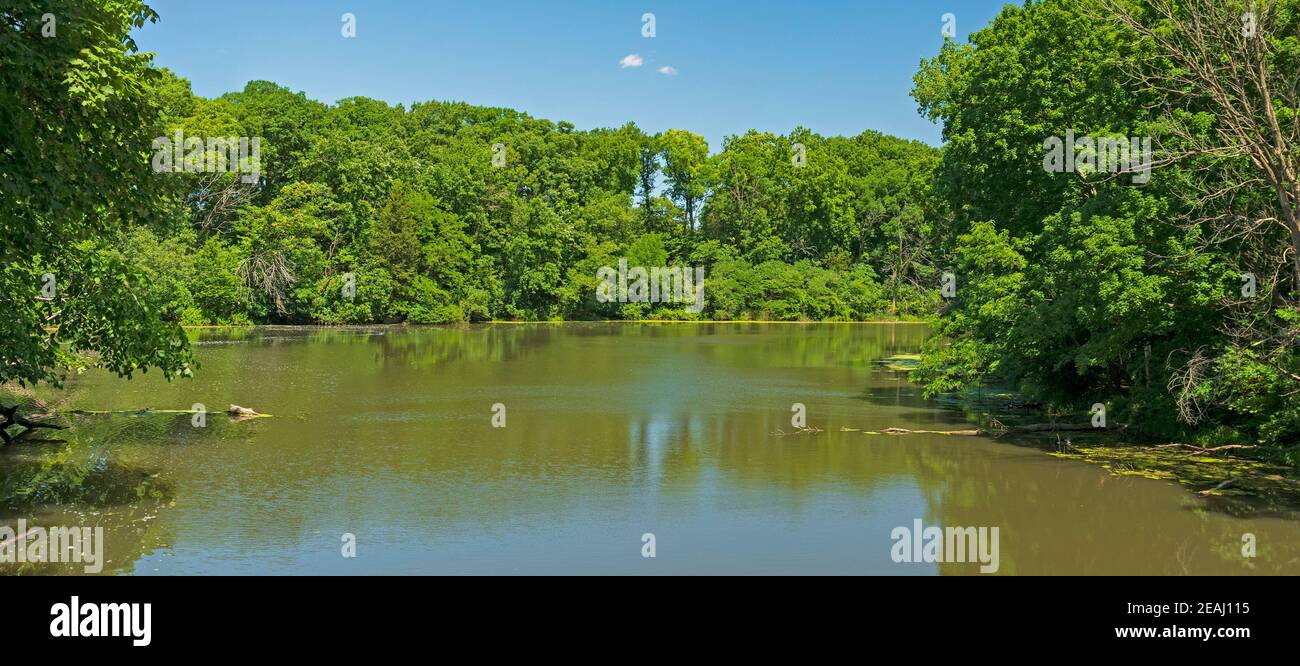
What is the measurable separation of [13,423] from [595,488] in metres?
12.1

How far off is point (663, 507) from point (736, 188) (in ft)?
256

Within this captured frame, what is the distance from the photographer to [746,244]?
8931cm

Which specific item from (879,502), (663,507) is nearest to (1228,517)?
(879,502)

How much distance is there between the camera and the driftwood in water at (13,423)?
19422mm

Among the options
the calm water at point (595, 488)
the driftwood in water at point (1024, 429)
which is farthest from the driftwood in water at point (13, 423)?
the driftwood in water at point (1024, 429)

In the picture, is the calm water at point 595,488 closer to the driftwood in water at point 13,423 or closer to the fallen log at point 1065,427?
the driftwood in water at point 13,423

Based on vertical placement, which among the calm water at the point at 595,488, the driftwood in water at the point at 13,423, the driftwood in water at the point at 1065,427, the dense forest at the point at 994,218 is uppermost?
the dense forest at the point at 994,218

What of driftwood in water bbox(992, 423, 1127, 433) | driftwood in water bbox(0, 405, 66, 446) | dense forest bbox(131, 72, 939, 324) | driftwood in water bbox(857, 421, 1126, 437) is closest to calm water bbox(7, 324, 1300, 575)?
driftwood in water bbox(857, 421, 1126, 437)

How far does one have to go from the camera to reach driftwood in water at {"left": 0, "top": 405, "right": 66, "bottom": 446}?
19422mm

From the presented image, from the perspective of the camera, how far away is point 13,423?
67.3ft

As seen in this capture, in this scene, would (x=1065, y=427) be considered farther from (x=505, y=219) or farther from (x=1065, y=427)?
(x=505, y=219)

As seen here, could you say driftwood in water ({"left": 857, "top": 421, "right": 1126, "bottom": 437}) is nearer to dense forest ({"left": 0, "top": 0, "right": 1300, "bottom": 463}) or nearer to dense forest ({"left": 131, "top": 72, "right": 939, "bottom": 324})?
dense forest ({"left": 0, "top": 0, "right": 1300, "bottom": 463})

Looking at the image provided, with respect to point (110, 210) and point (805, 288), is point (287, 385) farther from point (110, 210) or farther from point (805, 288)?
point (805, 288)

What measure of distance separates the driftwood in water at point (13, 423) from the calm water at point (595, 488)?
1.03 metres
